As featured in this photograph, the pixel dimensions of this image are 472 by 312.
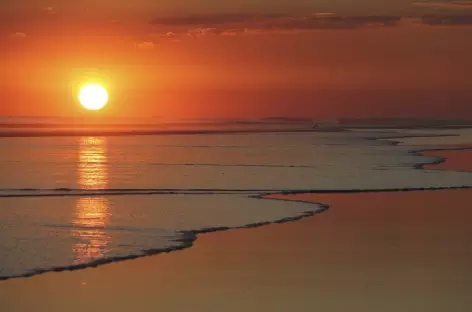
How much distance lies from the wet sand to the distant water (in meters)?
0.62

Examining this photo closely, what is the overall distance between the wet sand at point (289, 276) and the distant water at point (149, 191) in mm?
621

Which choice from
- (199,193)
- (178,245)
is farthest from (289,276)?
(199,193)

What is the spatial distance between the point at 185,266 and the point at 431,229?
3492 mm

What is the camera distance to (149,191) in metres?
16.5

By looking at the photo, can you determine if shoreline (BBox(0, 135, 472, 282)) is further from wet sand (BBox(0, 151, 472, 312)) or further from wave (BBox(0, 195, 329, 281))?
wet sand (BBox(0, 151, 472, 312))

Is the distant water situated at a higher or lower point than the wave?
higher

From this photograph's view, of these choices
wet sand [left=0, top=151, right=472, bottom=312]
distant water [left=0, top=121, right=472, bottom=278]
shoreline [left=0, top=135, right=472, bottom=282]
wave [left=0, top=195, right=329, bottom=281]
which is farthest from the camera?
distant water [left=0, top=121, right=472, bottom=278]

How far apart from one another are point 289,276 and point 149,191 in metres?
8.22

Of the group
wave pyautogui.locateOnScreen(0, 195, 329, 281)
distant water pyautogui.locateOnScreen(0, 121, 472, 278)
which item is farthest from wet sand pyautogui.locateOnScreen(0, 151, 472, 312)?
distant water pyautogui.locateOnScreen(0, 121, 472, 278)

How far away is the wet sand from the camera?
25.0 feet

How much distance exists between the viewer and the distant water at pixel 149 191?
34.4 feet

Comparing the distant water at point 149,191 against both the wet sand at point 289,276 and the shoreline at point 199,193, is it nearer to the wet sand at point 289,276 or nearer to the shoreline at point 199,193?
the shoreline at point 199,193

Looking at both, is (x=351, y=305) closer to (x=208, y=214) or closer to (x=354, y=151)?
(x=208, y=214)

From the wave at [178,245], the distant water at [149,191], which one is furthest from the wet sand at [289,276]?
→ the distant water at [149,191]
